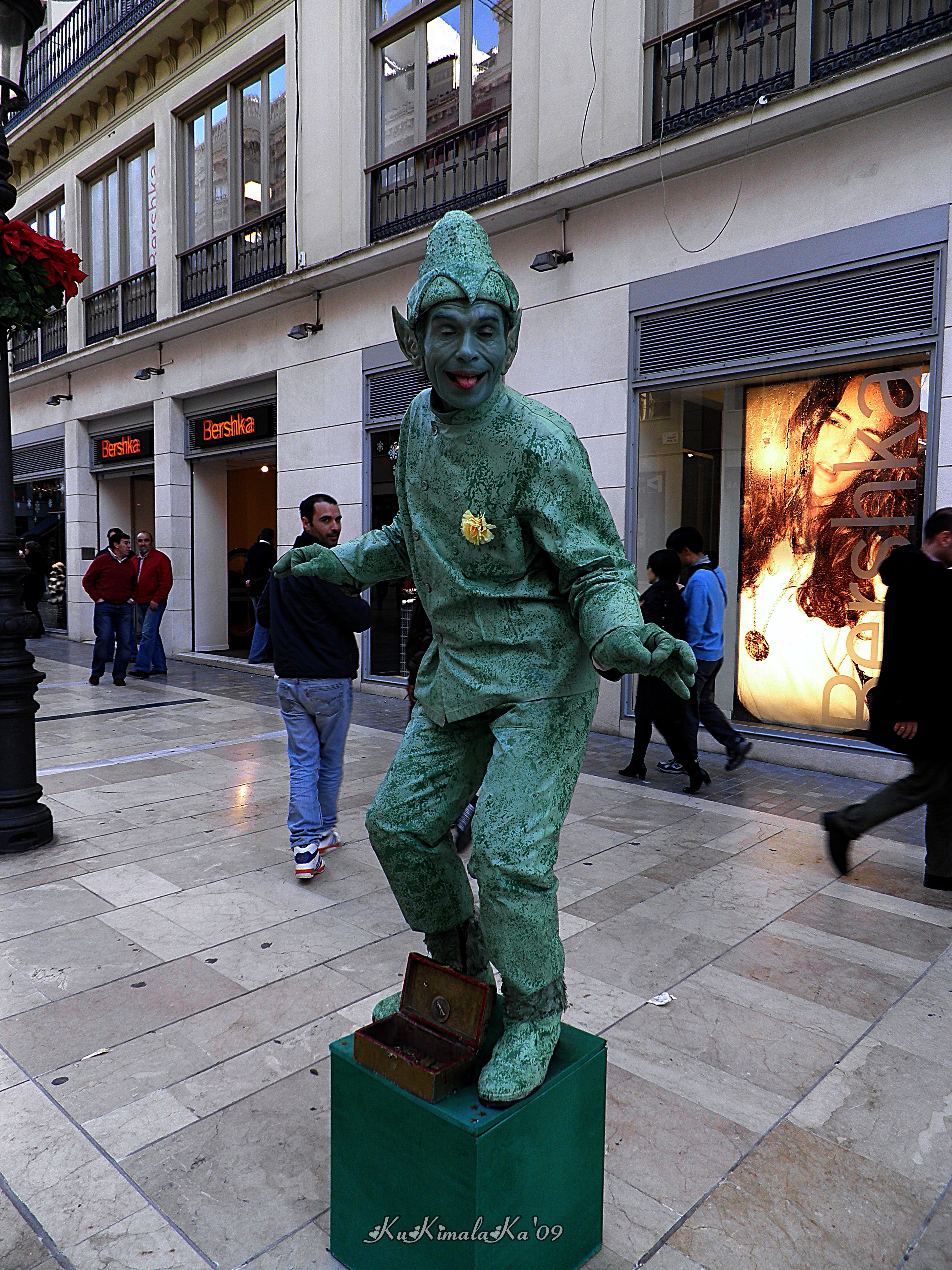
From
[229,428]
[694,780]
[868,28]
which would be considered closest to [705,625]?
[694,780]

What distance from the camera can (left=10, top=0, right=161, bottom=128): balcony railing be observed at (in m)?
14.4

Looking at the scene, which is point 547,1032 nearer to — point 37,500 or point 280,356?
point 280,356

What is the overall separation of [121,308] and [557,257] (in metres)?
9.92

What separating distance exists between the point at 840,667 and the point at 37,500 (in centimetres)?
1691

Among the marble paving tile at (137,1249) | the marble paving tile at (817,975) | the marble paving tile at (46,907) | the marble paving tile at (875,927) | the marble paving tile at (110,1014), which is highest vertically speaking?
the marble paving tile at (137,1249)

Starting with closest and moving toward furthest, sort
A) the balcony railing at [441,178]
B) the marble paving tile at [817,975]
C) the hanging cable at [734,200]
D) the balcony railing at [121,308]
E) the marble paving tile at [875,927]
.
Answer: the marble paving tile at [817,975] → the marble paving tile at [875,927] → the hanging cable at [734,200] → the balcony railing at [441,178] → the balcony railing at [121,308]

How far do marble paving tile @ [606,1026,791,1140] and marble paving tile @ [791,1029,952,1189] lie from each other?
10 centimetres

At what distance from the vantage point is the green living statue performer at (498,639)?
203 cm

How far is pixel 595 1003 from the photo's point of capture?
3.38 meters

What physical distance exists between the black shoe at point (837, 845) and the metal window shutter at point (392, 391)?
708 cm

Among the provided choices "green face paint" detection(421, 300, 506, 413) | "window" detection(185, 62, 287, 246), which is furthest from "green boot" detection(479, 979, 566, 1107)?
"window" detection(185, 62, 287, 246)

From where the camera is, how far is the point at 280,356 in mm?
12078

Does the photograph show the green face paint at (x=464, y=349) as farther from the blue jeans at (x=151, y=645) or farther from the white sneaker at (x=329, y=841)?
the blue jeans at (x=151, y=645)

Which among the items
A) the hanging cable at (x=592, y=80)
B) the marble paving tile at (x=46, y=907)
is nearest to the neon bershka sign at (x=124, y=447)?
the hanging cable at (x=592, y=80)
